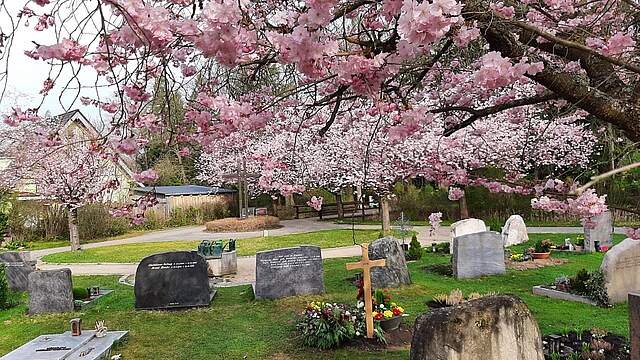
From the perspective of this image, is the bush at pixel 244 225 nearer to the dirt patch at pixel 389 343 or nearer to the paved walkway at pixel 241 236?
the paved walkway at pixel 241 236

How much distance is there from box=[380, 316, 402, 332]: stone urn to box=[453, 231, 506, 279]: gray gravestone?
396 centimetres

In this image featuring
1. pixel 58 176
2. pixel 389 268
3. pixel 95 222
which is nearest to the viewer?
pixel 389 268

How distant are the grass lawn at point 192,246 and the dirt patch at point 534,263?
688 cm

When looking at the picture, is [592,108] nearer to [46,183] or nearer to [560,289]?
[560,289]

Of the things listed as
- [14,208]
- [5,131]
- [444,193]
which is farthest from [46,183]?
[444,193]

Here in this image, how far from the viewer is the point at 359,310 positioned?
24.6 ft

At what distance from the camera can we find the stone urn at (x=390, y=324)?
7.37m

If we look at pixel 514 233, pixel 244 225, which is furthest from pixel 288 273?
pixel 244 225

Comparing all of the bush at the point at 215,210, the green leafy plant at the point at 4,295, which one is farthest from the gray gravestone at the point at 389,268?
the bush at the point at 215,210

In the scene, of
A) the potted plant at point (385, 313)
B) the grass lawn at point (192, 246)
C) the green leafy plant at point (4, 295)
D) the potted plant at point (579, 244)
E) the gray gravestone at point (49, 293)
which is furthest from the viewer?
the grass lawn at point (192, 246)

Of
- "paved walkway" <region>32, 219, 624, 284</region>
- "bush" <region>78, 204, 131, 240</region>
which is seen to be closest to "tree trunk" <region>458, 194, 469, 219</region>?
"paved walkway" <region>32, 219, 624, 284</region>

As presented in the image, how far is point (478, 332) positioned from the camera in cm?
389

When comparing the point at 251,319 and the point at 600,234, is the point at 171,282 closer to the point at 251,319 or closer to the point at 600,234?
the point at 251,319

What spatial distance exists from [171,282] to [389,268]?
3.72 metres
